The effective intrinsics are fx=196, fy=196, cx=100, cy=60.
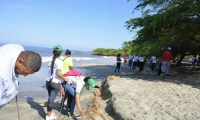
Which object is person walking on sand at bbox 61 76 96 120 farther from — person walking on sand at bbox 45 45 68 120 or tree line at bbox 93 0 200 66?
tree line at bbox 93 0 200 66

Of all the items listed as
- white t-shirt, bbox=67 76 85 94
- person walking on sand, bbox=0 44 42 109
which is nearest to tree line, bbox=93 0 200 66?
white t-shirt, bbox=67 76 85 94

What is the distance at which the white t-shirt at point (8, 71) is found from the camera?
5.18 feet

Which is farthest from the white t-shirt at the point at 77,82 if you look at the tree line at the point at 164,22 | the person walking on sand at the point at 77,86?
the tree line at the point at 164,22

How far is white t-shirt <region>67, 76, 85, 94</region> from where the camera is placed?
4898 millimetres

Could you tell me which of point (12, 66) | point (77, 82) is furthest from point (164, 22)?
point (12, 66)

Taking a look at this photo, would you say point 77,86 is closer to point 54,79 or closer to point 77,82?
point 77,82

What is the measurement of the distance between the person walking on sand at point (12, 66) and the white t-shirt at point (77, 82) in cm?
313

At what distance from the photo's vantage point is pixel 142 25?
12492 millimetres

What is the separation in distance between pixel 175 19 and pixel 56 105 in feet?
26.7

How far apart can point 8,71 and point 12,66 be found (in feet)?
0.18

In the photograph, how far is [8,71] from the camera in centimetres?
161

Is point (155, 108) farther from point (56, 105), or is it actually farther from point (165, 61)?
point (165, 61)

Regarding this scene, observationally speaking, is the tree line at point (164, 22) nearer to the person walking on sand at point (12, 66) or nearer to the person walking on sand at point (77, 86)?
the person walking on sand at point (77, 86)

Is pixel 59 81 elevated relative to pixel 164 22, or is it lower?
lower
